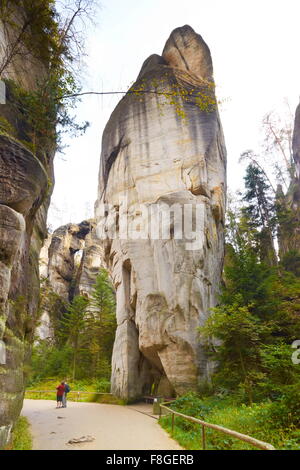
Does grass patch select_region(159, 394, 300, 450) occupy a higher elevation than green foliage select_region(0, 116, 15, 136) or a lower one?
lower

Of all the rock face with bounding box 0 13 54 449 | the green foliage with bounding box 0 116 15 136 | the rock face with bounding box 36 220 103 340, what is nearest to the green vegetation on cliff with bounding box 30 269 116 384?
the rock face with bounding box 36 220 103 340

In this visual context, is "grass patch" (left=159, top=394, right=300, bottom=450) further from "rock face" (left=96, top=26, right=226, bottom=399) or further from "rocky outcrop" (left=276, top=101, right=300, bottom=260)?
"rocky outcrop" (left=276, top=101, right=300, bottom=260)

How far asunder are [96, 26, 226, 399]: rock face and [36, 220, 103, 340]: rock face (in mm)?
16797

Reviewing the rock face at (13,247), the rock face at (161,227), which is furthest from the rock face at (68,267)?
the rock face at (13,247)

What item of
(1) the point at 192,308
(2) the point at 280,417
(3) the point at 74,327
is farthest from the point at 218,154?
(3) the point at 74,327

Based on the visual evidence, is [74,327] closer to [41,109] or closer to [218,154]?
[218,154]

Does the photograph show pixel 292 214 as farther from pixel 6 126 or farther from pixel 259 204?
pixel 6 126

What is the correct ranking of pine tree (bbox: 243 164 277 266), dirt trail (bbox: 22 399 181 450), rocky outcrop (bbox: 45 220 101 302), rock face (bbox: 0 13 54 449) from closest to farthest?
rock face (bbox: 0 13 54 449) < dirt trail (bbox: 22 399 181 450) < pine tree (bbox: 243 164 277 266) < rocky outcrop (bbox: 45 220 101 302)

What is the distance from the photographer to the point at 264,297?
1334 centimetres

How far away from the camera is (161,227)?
1764 centimetres

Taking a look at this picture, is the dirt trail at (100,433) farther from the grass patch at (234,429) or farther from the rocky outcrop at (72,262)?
the rocky outcrop at (72,262)

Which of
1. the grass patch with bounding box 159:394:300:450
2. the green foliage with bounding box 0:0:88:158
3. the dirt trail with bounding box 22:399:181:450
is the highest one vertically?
the green foliage with bounding box 0:0:88:158

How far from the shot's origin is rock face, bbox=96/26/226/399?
1579 centimetres
